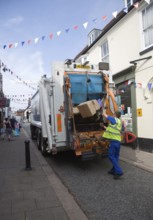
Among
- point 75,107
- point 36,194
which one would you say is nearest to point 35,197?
point 36,194

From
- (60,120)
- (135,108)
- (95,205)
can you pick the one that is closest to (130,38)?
(135,108)

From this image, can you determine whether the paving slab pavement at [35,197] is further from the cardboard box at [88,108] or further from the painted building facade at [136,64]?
the painted building facade at [136,64]

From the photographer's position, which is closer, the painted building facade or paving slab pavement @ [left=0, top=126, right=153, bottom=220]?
paving slab pavement @ [left=0, top=126, right=153, bottom=220]

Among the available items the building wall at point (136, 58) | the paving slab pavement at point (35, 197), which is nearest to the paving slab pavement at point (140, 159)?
the building wall at point (136, 58)

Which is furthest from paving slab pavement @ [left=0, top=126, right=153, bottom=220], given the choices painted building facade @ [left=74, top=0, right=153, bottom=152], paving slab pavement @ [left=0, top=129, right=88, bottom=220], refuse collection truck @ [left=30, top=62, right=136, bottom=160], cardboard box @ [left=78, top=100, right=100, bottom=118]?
painted building facade @ [left=74, top=0, right=153, bottom=152]

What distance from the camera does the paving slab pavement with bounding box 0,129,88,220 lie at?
11.4ft

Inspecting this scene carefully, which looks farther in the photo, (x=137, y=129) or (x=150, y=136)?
(x=137, y=129)

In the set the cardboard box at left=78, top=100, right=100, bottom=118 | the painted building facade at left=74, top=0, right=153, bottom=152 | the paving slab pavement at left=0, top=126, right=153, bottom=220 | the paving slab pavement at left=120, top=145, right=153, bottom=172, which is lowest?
the paving slab pavement at left=120, top=145, right=153, bottom=172

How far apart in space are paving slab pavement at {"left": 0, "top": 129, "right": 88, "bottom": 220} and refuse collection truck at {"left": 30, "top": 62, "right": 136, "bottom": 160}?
0.97 metres

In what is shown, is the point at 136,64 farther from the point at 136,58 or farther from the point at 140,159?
the point at 140,159

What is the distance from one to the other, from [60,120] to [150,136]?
4085 mm

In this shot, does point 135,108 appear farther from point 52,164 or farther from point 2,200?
point 2,200

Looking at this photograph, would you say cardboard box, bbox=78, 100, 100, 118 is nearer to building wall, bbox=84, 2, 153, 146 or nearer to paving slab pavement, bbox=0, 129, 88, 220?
paving slab pavement, bbox=0, 129, 88, 220

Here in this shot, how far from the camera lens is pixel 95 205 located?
12.7 feet
